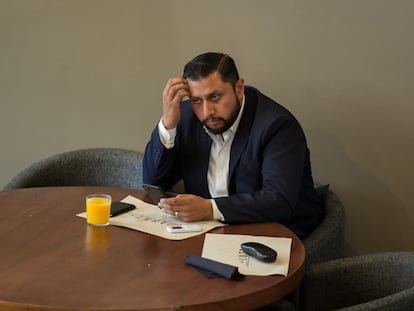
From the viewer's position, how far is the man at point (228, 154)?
2195 mm

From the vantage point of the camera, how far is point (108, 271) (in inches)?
70.5

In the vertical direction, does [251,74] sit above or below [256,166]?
above

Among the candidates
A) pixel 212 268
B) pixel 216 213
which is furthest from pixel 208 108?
pixel 212 268

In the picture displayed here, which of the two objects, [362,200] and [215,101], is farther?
[362,200]

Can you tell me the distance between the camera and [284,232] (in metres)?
2.11

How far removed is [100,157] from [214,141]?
742mm

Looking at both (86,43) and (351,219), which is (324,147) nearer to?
(351,219)

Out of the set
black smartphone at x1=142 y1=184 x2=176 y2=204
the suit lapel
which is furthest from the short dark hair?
black smartphone at x1=142 y1=184 x2=176 y2=204

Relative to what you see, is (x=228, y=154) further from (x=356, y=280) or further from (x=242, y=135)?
(x=356, y=280)

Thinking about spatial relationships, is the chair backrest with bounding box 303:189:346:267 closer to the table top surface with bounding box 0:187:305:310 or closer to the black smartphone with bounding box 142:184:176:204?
the table top surface with bounding box 0:187:305:310

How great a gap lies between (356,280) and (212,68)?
2.94ft

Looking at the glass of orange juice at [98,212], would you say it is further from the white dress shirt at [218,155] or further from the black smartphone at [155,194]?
the white dress shirt at [218,155]

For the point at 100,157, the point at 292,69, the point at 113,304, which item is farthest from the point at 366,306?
the point at 100,157

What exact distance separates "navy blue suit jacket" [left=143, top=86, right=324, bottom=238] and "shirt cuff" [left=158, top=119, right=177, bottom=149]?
0.02m
